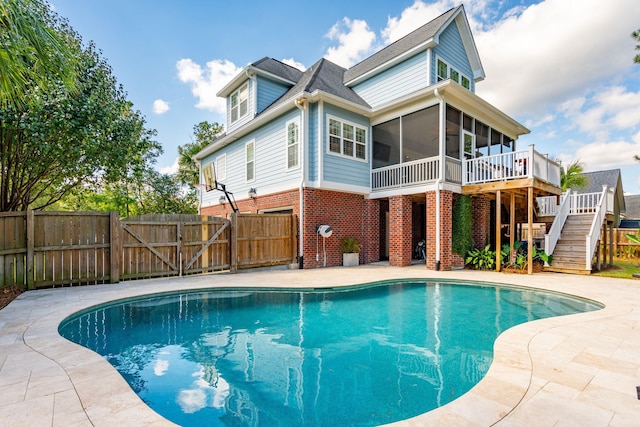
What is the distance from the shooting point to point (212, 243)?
9.59 metres

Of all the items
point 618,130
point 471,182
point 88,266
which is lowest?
point 88,266

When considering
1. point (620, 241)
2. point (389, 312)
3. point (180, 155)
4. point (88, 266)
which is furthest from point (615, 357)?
point (180, 155)

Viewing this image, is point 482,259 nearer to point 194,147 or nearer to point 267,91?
point 267,91

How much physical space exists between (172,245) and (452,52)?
12802mm

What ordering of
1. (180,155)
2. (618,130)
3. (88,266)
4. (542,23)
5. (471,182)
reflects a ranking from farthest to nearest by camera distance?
(180,155) → (618,130) → (471,182) → (542,23) → (88,266)

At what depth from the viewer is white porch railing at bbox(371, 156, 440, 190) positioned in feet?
34.1

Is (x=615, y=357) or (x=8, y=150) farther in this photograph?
(x=8, y=150)

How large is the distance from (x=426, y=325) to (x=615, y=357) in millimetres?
2255

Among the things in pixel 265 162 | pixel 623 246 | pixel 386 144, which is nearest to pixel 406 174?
pixel 386 144

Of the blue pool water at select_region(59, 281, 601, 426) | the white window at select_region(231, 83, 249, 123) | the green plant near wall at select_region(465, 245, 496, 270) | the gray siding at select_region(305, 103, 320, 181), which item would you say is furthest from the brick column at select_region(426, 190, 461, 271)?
the white window at select_region(231, 83, 249, 123)

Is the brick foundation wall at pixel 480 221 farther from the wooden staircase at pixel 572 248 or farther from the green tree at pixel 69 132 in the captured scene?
the green tree at pixel 69 132

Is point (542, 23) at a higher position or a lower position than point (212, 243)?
higher

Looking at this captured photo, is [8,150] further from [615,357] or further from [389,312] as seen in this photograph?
[615,357]

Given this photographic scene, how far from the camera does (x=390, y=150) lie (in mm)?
11750
